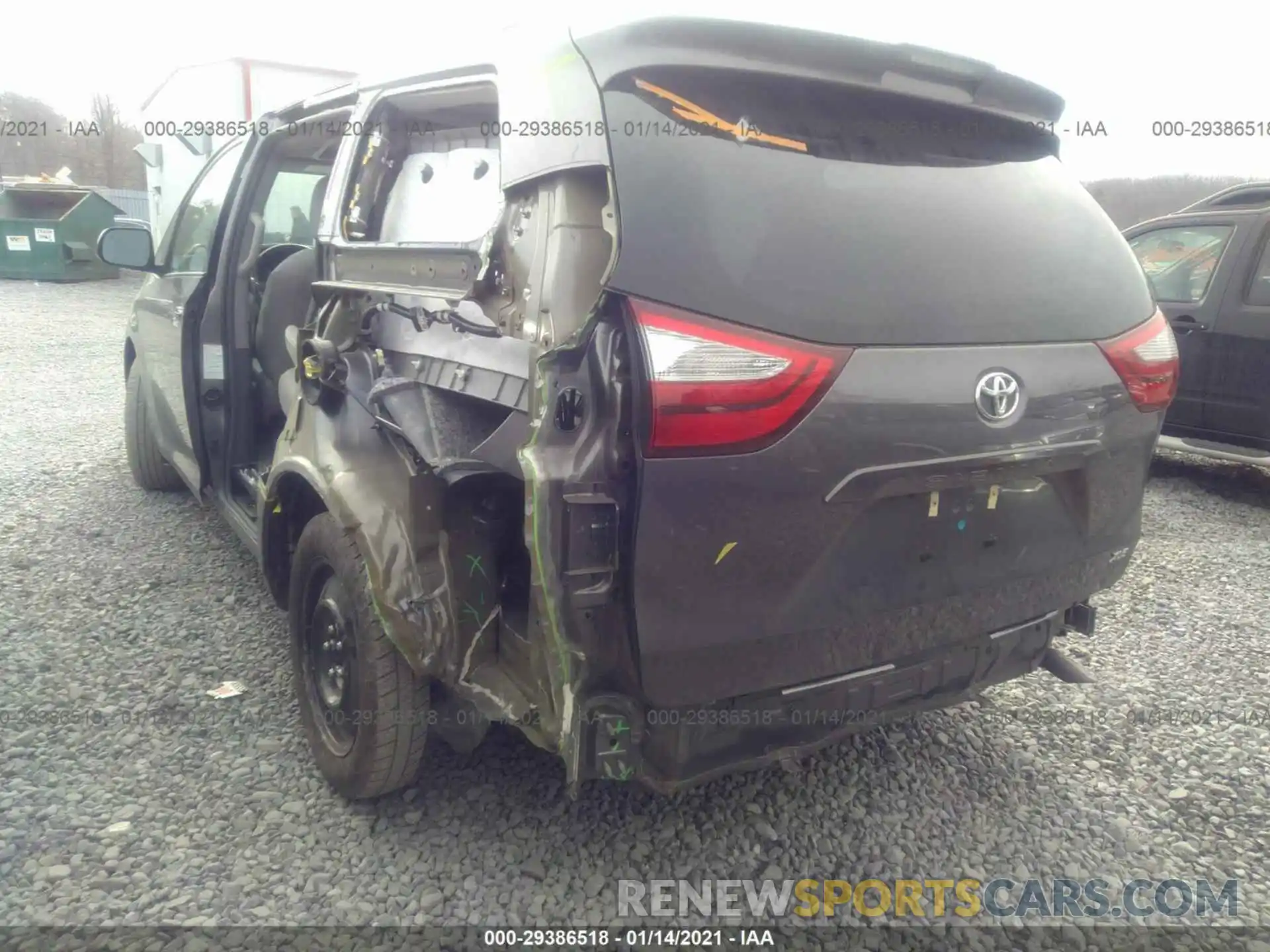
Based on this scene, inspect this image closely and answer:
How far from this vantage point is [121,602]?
3852 mm

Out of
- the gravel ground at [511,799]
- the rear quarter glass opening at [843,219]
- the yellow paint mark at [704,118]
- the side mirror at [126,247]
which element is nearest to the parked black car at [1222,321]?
the gravel ground at [511,799]

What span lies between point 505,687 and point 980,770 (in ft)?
5.39

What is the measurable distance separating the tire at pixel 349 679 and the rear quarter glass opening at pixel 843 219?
1211 millimetres

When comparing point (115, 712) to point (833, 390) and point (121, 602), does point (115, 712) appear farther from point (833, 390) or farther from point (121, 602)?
point (833, 390)

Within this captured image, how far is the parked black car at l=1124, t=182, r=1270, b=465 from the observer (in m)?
5.69

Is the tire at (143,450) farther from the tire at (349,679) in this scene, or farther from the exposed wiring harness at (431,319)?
the exposed wiring harness at (431,319)

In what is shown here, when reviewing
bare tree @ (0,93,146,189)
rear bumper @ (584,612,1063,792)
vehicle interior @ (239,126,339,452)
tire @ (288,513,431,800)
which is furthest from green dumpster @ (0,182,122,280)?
rear bumper @ (584,612,1063,792)

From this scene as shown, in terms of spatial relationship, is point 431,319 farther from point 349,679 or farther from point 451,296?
point 349,679

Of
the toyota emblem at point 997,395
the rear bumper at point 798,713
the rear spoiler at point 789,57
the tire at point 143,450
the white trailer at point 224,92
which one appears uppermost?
the white trailer at point 224,92

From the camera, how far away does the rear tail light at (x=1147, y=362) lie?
2.28 meters

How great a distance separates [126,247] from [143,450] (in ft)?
4.76

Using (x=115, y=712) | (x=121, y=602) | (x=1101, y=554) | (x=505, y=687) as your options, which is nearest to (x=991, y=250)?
(x=1101, y=554)

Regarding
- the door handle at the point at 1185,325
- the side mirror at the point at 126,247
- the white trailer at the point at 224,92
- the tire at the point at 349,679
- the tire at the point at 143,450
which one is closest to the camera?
the tire at the point at 349,679

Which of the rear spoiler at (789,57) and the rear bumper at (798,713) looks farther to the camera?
the rear bumper at (798,713)
